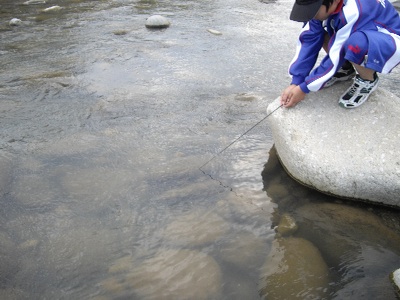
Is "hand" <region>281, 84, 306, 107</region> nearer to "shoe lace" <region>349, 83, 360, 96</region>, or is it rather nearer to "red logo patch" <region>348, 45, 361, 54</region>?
"shoe lace" <region>349, 83, 360, 96</region>

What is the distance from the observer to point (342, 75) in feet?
9.65

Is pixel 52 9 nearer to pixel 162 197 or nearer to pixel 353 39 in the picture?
pixel 162 197

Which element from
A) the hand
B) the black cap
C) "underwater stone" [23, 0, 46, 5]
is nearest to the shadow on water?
the hand

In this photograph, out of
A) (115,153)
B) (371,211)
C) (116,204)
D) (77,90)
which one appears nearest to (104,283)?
(116,204)

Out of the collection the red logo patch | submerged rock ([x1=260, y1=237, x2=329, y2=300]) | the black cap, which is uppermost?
the black cap

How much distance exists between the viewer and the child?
2.49 metres

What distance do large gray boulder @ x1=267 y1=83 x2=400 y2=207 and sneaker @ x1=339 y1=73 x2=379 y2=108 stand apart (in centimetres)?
6

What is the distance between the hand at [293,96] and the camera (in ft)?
9.05

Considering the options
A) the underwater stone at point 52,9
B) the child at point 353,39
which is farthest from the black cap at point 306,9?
the underwater stone at point 52,9

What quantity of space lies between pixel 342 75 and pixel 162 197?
1679 millimetres

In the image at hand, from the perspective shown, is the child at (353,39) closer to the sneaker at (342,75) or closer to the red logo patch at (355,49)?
the red logo patch at (355,49)

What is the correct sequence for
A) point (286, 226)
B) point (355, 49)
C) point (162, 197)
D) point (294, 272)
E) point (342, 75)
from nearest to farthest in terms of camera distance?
point (294, 272), point (286, 226), point (355, 49), point (162, 197), point (342, 75)

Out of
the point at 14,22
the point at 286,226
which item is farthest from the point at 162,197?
the point at 14,22

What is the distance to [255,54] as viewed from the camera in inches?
203
